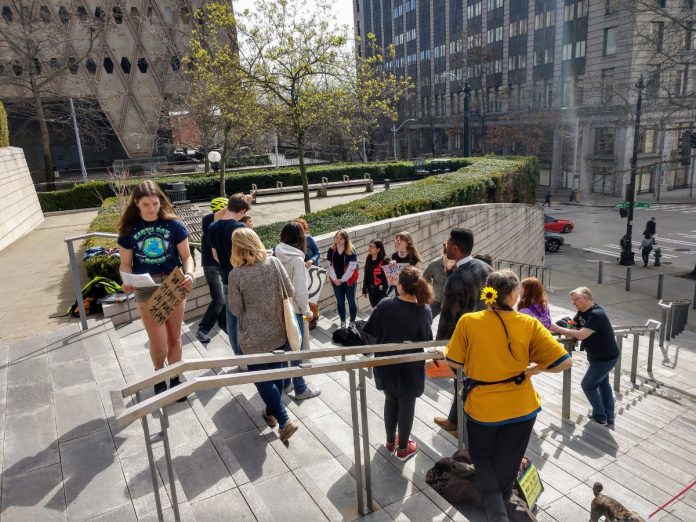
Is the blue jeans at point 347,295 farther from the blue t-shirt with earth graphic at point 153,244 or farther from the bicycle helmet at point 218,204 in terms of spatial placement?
the blue t-shirt with earth graphic at point 153,244

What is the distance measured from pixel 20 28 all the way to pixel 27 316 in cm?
2605

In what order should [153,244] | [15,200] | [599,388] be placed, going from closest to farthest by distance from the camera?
[153,244], [599,388], [15,200]

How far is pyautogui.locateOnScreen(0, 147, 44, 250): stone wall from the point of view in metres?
13.4

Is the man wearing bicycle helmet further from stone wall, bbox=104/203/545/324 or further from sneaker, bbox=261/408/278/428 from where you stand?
sneaker, bbox=261/408/278/428

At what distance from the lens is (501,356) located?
126 inches

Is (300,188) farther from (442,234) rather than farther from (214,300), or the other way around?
(214,300)

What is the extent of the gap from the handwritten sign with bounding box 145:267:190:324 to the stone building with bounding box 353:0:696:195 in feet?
112

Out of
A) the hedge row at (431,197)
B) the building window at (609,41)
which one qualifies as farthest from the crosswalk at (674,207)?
the hedge row at (431,197)

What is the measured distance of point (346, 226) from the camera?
942 centimetres

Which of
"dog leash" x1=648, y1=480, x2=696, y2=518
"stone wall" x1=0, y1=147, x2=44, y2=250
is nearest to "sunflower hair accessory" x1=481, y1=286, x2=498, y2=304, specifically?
"dog leash" x1=648, y1=480, x2=696, y2=518

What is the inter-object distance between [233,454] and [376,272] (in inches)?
148

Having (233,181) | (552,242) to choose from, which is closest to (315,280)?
(233,181)

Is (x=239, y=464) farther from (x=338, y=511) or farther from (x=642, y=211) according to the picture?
(x=642, y=211)

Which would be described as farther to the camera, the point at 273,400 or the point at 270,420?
the point at 270,420
